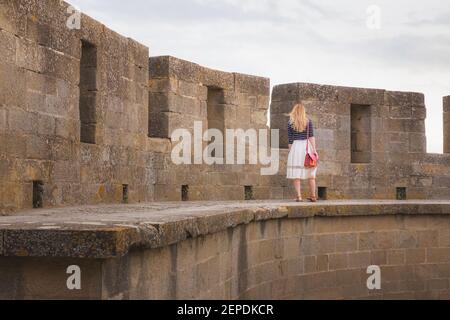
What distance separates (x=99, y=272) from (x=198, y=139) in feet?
27.3

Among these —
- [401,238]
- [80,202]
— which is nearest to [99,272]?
[80,202]

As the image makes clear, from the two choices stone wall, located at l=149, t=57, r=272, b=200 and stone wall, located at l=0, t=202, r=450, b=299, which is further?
stone wall, located at l=149, t=57, r=272, b=200

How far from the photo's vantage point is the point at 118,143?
10.4 metres

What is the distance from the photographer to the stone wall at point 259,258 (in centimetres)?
448

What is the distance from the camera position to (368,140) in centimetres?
1585

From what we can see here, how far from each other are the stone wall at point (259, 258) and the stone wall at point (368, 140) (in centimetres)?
366

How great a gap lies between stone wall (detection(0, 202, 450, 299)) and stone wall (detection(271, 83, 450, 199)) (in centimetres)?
366

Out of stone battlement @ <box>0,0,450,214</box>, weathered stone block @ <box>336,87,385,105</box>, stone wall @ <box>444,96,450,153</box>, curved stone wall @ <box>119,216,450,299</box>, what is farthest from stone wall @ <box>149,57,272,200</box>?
stone wall @ <box>444,96,450,153</box>

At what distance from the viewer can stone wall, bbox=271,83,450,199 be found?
15.0 metres

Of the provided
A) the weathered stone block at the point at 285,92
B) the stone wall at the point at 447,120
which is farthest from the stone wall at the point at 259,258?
the stone wall at the point at 447,120

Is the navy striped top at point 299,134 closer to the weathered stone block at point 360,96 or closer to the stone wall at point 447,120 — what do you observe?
the weathered stone block at point 360,96

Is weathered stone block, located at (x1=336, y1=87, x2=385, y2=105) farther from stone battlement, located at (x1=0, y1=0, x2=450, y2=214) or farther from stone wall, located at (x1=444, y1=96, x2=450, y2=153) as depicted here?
stone wall, located at (x1=444, y1=96, x2=450, y2=153)

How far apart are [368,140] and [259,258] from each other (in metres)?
7.43

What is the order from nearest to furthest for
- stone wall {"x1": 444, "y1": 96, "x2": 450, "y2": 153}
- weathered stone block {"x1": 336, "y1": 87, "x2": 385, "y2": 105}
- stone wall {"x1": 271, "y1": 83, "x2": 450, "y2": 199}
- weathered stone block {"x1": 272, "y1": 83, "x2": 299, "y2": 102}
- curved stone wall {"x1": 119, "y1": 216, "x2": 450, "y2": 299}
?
curved stone wall {"x1": 119, "y1": 216, "x2": 450, "y2": 299} < weathered stone block {"x1": 272, "y1": 83, "x2": 299, "y2": 102} < stone wall {"x1": 271, "y1": 83, "x2": 450, "y2": 199} < weathered stone block {"x1": 336, "y1": 87, "x2": 385, "y2": 105} < stone wall {"x1": 444, "y1": 96, "x2": 450, "y2": 153}
